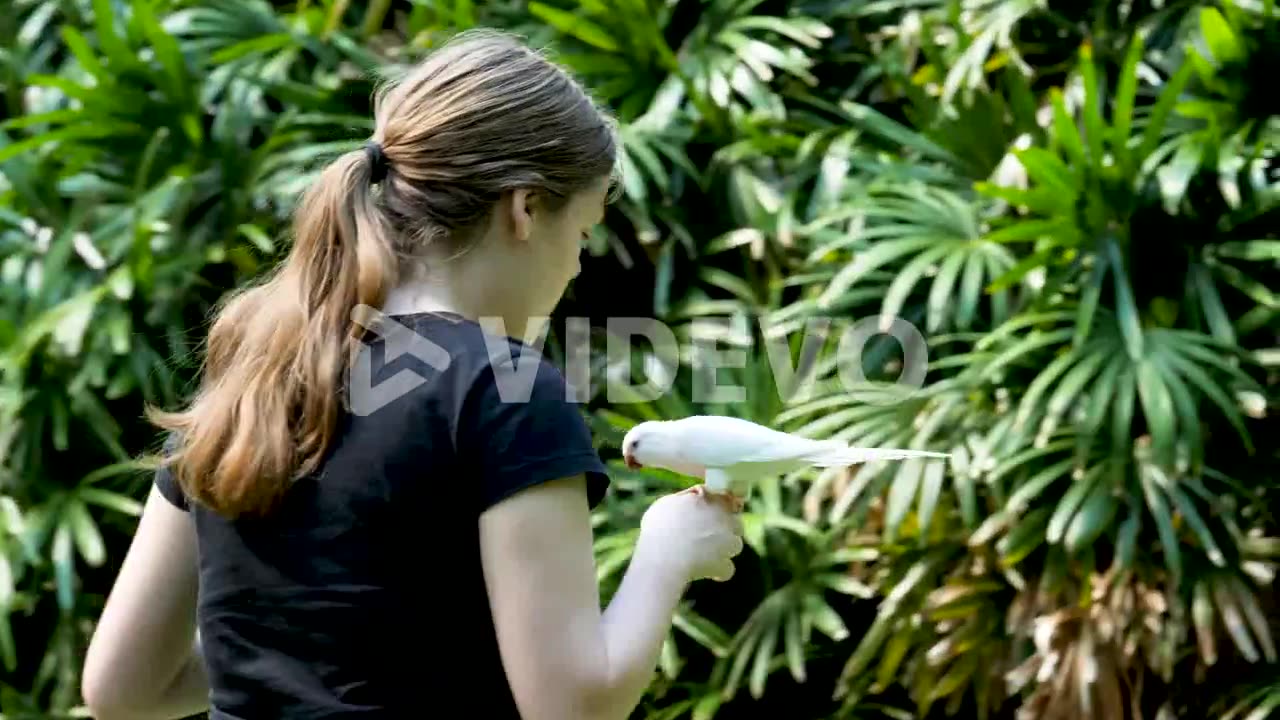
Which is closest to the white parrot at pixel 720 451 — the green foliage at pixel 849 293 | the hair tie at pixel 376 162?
the hair tie at pixel 376 162

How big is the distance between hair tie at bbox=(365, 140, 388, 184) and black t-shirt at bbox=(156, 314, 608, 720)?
14 cm

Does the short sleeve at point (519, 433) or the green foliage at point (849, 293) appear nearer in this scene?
the short sleeve at point (519, 433)

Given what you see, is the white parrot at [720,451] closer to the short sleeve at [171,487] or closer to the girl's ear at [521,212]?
the girl's ear at [521,212]

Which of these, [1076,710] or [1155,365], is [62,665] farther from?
[1155,365]

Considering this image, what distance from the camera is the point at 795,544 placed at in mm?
2824

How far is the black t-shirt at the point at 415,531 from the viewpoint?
929 mm

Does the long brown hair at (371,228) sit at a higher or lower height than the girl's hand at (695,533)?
higher

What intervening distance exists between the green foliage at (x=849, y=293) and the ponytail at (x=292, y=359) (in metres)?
1.68

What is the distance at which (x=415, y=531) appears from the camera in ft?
3.10

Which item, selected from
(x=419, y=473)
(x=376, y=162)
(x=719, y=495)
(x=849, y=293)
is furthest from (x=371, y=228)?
(x=849, y=293)

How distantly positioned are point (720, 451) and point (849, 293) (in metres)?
1.81

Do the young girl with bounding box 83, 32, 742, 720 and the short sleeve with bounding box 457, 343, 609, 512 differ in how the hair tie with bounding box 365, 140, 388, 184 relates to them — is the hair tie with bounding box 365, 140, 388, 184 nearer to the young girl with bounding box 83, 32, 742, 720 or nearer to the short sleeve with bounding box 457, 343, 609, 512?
the young girl with bounding box 83, 32, 742, 720

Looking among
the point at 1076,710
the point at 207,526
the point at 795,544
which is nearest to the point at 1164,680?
the point at 1076,710

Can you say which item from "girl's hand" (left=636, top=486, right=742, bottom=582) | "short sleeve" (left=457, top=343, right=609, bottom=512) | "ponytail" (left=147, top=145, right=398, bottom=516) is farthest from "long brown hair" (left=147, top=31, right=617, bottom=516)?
"girl's hand" (left=636, top=486, right=742, bottom=582)
